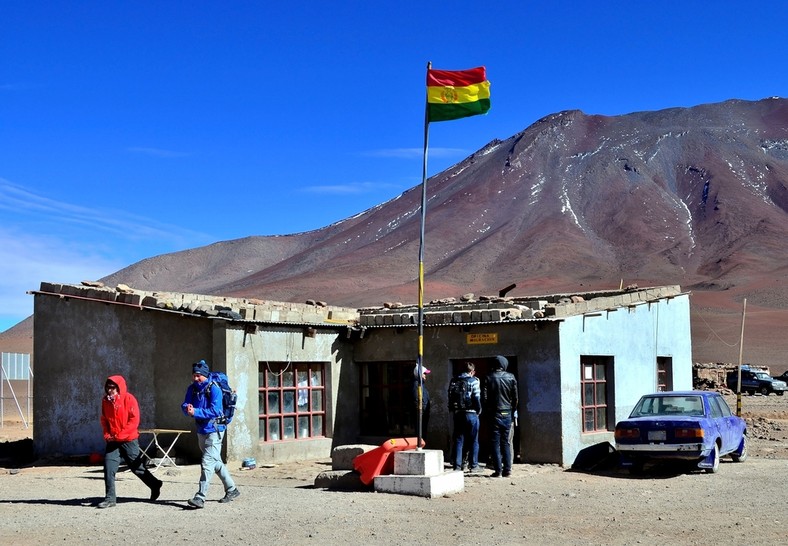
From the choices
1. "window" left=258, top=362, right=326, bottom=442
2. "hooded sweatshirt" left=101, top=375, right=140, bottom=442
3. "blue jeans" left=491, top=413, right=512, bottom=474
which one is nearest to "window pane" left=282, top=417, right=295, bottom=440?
"window" left=258, top=362, right=326, bottom=442

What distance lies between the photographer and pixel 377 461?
11891 millimetres

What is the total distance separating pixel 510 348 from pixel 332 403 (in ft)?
11.2

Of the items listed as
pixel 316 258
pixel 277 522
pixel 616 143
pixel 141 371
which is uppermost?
pixel 616 143

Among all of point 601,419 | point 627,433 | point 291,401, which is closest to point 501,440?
point 627,433

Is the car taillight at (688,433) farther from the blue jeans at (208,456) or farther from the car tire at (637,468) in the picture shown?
the blue jeans at (208,456)

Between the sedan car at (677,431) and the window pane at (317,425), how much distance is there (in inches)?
211

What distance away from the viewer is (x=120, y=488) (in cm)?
1206

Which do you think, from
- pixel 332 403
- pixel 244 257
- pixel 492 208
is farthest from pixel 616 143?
pixel 332 403

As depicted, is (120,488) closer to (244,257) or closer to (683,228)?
(683,228)

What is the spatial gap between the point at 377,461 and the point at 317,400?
532cm

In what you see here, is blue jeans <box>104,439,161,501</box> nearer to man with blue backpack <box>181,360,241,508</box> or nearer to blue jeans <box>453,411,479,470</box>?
man with blue backpack <box>181,360,241,508</box>

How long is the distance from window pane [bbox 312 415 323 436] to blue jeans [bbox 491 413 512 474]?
172 inches

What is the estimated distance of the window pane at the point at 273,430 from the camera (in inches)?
629

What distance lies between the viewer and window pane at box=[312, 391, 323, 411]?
17.0 m
